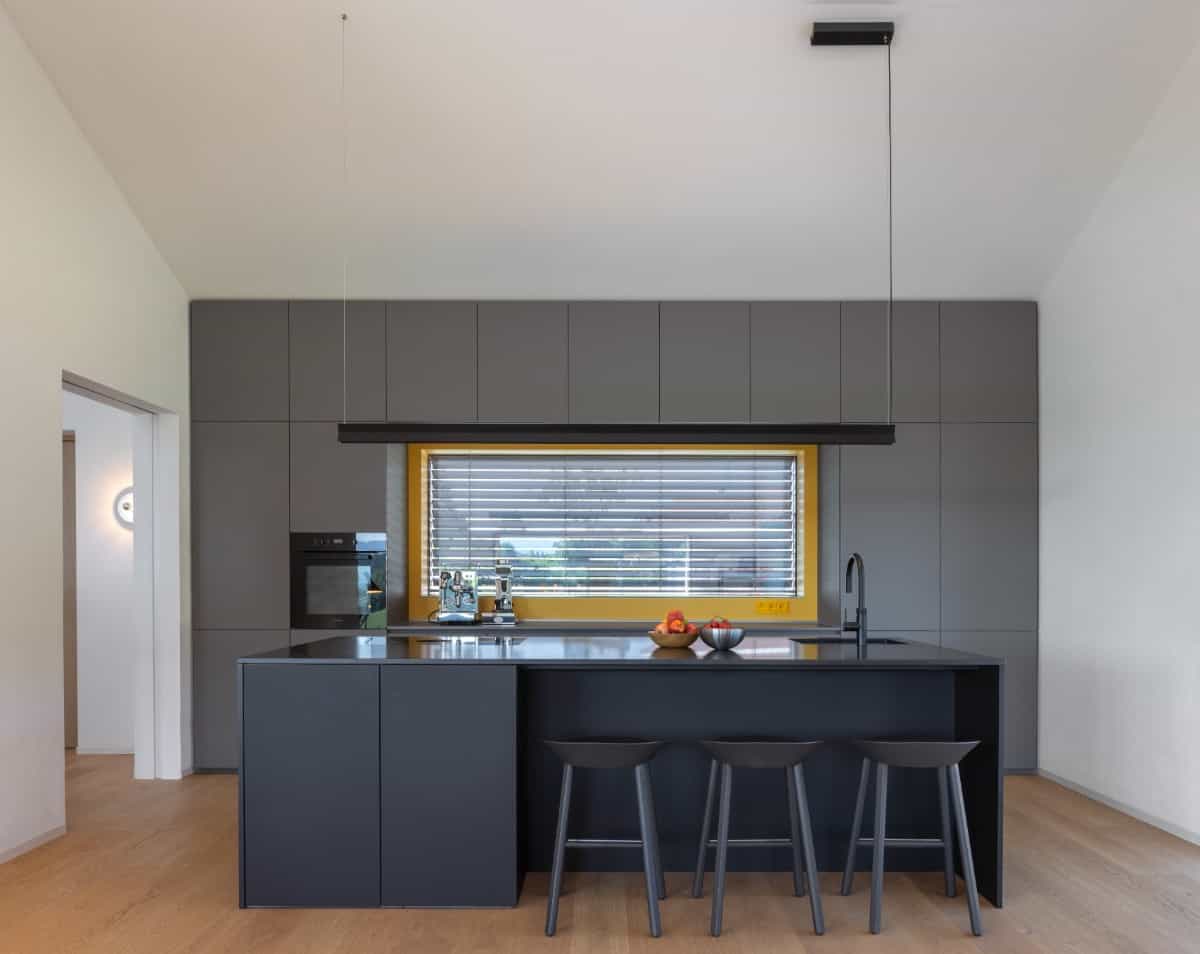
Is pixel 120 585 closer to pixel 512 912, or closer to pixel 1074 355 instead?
pixel 512 912

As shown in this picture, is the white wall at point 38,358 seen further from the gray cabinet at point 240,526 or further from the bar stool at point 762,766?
the bar stool at point 762,766

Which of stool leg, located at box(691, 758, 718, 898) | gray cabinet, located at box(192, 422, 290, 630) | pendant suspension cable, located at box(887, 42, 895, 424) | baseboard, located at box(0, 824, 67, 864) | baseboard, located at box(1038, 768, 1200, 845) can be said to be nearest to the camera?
stool leg, located at box(691, 758, 718, 898)

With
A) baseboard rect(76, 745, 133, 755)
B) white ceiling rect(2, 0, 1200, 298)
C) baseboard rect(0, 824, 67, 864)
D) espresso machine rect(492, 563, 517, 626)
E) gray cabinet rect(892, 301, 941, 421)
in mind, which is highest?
white ceiling rect(2, 0, 1200, 298)

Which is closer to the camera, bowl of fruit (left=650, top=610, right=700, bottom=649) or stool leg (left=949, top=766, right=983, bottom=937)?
stool leg (left=949, top=766, right=983, bottom=937)

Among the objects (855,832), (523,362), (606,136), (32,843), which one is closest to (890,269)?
(606,136)

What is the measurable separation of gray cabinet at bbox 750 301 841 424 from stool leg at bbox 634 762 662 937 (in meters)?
2.78

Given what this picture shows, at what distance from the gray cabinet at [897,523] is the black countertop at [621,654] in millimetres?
1365

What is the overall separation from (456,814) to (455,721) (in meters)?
0.33

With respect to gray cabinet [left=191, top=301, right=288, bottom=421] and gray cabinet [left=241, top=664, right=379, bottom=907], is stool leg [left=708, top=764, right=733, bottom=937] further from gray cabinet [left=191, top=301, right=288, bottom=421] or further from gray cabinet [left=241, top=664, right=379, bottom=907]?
gray cabinet [left=191, top=301, right=288, bottom=421]

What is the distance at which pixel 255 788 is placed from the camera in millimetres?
3637

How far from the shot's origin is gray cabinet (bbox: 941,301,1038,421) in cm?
580

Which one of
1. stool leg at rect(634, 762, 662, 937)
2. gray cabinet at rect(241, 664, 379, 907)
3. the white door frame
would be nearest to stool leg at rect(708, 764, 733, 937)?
stool leg at rect(634, 762, 662, 937)

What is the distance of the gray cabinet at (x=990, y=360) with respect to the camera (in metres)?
5.80

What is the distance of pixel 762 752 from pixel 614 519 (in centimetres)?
284
